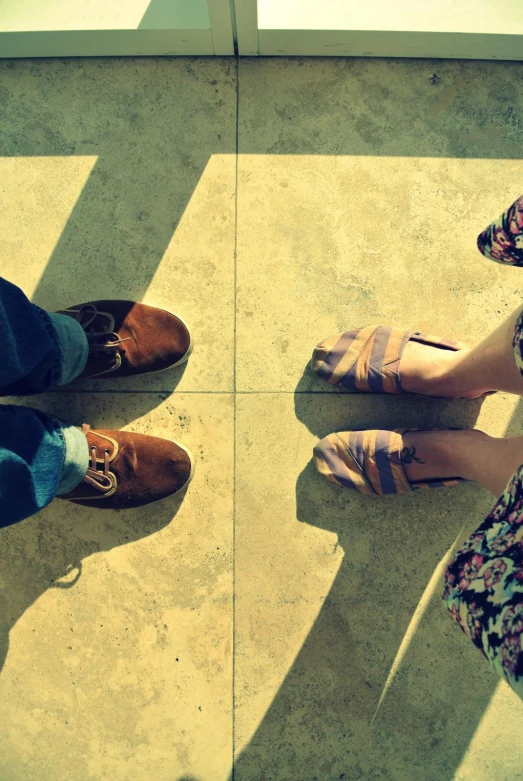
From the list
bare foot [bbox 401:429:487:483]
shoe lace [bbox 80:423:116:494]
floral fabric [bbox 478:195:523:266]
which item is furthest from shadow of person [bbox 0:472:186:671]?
floral fabric [bbox 478:195:523:266]

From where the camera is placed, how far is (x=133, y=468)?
5.84ft

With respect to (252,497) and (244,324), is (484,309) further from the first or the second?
(252,497)

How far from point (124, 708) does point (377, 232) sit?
187 cm

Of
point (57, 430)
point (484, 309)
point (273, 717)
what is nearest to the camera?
point (57, 430)

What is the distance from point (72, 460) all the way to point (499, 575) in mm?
1199

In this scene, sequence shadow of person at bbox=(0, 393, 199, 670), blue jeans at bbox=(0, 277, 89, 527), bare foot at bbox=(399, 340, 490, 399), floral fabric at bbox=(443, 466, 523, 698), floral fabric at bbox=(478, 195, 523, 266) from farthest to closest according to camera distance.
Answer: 1. shadow of person at bbox=(0, 393, 199, 670)
2. bare foot at bbox=(399, 340, 490, 399)
3. blue jeans at bbox=(0, 277, 89, 527)
4. floral fabric at bbox=(478, 195, 523, 266)
5. floral fabric at bbox=(443, 466, 523, 698)

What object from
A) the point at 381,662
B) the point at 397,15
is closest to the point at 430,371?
the point at 381,662

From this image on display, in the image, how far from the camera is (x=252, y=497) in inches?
72.4

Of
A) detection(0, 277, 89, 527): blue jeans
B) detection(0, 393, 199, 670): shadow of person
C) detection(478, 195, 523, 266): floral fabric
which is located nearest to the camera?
detection(478, 195, 523, 266): floral fabric

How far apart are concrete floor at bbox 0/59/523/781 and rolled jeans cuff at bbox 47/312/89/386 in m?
0.19

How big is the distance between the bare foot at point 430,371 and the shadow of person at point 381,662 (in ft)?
0.39

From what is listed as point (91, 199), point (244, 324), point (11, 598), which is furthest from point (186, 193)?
point (11, 598)

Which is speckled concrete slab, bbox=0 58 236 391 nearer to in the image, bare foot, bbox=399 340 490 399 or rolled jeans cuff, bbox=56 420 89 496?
rolled jeans cuff, bbox=56 420 89 496

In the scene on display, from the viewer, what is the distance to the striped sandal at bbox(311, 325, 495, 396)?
178 cm
